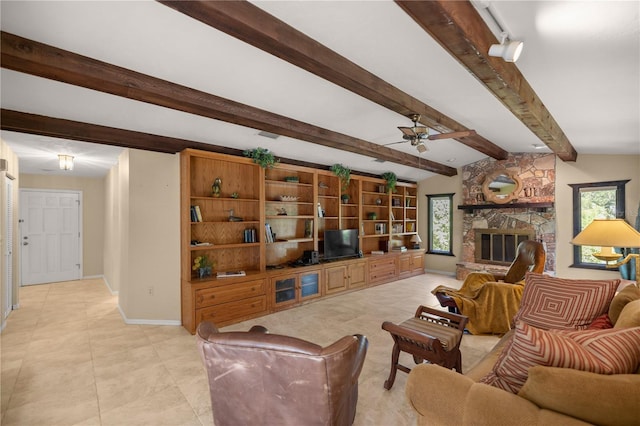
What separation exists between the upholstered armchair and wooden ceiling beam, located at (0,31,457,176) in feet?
9.34

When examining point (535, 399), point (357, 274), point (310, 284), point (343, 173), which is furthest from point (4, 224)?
point (535, 399)

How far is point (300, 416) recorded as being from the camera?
152 cm

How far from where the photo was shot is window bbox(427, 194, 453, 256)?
7.75 metres

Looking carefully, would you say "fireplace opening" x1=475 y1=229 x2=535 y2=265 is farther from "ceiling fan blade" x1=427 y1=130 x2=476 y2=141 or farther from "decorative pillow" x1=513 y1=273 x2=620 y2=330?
"decorative pillow" x1=513 y1=273 x2=620 y2=330

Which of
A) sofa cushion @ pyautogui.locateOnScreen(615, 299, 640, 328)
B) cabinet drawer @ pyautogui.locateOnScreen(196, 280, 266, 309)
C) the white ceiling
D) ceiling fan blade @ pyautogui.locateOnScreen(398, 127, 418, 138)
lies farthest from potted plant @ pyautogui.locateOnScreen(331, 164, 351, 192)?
sofa cushion @ pyautogui.locateOnScreen(615, 299, 640, 328)

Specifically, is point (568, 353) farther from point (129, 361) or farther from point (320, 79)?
point (129, 361)

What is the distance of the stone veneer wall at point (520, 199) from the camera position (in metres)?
6.16

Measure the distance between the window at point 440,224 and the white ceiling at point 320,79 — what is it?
3.54m

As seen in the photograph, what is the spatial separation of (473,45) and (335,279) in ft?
14.6

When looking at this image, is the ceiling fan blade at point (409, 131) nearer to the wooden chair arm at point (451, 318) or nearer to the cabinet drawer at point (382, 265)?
the wooden chair arm at point (451, 318)

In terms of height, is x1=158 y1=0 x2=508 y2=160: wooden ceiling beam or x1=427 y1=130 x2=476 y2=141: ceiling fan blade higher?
x1=158 y1=0 x2=508 y2=160: wooden ceiling beam

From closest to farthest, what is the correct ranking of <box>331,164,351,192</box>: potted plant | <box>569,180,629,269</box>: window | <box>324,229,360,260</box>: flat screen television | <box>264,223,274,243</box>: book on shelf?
<box>264,223,274,243</box>: book on shelf → <box>569,180,629,269</box>: window → <box>324,229,360,260</box>: flat screen television → <box>331,164,351,192</box>: potted plant

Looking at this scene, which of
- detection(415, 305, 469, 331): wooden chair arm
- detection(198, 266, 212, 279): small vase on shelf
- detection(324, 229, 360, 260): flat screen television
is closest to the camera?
detection(415, 305, 469, 331): wooden chair arm

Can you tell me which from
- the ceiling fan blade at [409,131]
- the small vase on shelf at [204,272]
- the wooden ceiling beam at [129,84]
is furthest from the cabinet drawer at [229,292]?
the ceiling fan blade at [409,131]
